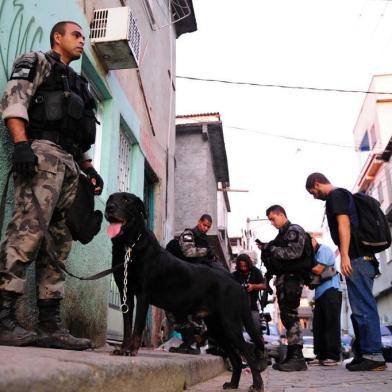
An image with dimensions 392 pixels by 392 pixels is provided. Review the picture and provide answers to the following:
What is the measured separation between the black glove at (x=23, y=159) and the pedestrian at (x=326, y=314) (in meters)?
3.97

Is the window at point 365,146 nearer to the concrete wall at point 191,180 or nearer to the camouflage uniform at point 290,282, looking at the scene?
the concrete wall at point 191,180

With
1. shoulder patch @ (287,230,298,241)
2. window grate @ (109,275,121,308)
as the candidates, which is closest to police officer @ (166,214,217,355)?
Answer: window grate @ (109,275,121,308)

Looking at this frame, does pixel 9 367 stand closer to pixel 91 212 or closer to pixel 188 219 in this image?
pixel 91 212

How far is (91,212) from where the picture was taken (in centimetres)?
358

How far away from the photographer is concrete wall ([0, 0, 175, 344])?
3570 mm

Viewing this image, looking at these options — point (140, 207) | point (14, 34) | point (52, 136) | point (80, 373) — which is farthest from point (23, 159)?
point (80, 373)

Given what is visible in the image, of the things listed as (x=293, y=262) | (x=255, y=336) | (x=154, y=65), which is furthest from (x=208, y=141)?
(x=255, y=336)

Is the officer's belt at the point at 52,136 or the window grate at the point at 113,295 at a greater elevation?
the officer's belt at the point at 52,136

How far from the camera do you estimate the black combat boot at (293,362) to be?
507 centimetres

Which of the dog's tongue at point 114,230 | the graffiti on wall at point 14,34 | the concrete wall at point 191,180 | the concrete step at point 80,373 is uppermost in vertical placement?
the concrete wall at point 191,180

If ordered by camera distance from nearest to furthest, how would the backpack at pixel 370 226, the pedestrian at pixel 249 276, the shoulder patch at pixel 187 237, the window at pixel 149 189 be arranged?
the backpack at pixel 370 226 → the shoulder patch at pixel 187 237 → the pedestrian at pixel 249 276 → the window at pixel 149 189

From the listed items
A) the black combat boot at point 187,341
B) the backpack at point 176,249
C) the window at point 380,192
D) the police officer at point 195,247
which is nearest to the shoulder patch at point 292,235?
the police officer at point 195,247

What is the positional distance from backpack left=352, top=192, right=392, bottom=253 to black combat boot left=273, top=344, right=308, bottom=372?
145 centimetres

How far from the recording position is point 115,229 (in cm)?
323
